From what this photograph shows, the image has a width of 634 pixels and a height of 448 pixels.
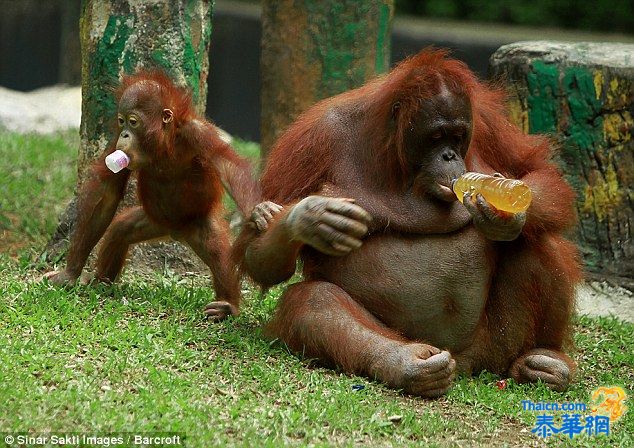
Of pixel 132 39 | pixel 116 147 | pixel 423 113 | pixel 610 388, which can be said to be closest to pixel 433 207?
pixel 423 113

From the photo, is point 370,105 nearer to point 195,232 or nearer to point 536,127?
point 195,232

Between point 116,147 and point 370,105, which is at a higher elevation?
point 370,105

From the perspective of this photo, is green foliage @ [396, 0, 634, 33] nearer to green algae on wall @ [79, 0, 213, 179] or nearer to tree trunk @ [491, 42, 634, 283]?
tree trunk @ [491, 42, 634, 283]

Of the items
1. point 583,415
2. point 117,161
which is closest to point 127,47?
point 117,161

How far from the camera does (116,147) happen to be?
15.0 feet

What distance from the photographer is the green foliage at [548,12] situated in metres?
12.6

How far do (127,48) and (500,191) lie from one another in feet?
7.09

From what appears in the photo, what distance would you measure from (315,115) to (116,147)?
0.91 metres

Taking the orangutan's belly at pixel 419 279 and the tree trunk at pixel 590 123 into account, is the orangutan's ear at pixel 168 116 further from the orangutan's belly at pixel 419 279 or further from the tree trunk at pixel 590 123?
the tree trunk at pixel 590 123

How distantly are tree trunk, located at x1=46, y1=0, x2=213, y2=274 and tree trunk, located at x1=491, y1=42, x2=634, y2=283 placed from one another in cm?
180

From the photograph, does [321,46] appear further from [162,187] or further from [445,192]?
[445,192]

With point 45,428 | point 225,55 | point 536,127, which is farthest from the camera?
point 225,55

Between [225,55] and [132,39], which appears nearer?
[132,39]

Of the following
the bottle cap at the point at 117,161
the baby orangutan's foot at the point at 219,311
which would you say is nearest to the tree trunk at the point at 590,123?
the baby orangutan's foot at the point at 219,311
